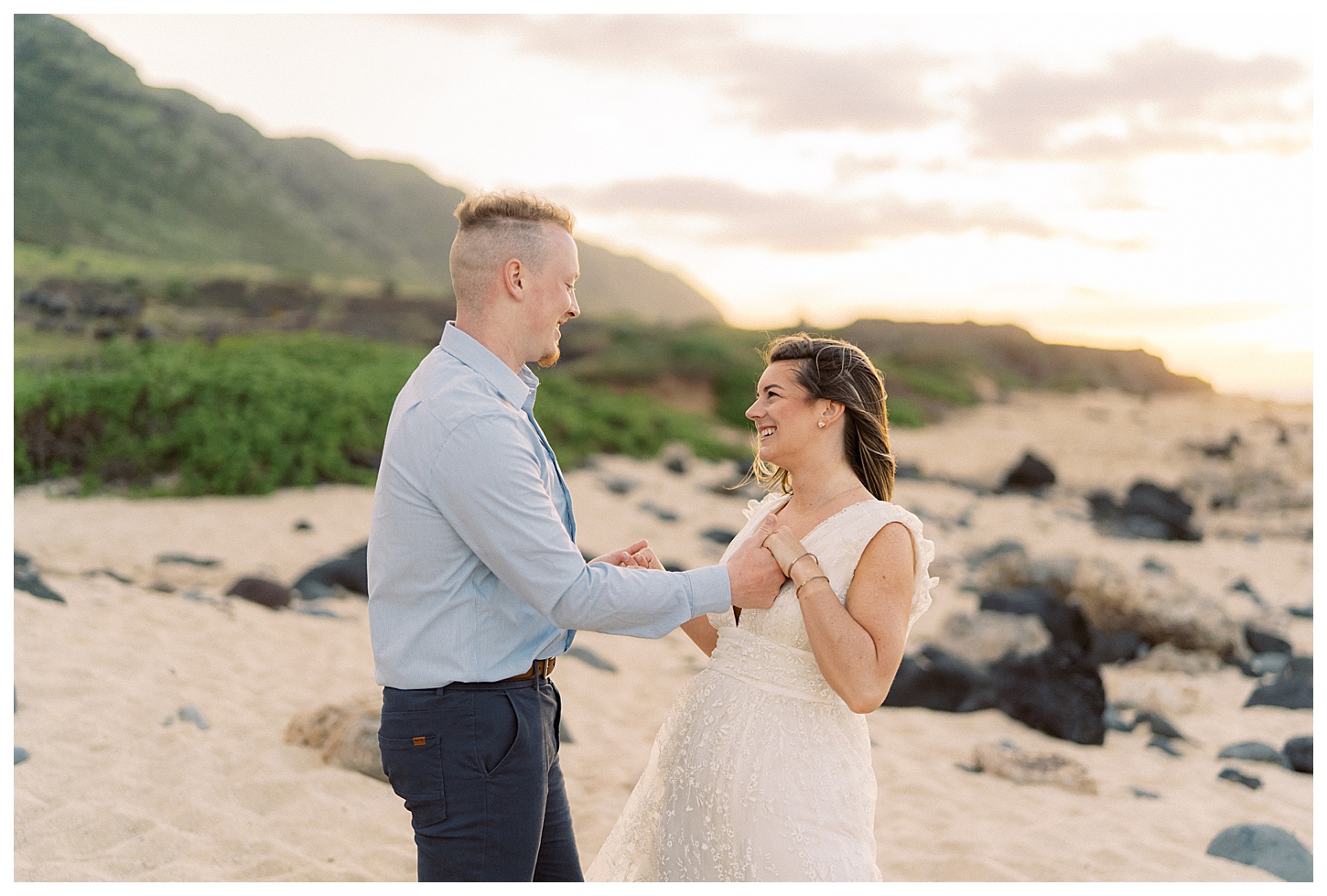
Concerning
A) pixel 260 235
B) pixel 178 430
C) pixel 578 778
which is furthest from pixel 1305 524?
pixel 260 235

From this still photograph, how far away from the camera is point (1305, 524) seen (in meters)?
16.6

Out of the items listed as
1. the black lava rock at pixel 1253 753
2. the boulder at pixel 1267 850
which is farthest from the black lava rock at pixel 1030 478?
the boulder at pixel 1267 850

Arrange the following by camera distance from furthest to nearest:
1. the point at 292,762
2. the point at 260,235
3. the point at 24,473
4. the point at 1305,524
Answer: the point at 260,235 → the point at 1305,524 → the point at 24,473 → the point at 292,762

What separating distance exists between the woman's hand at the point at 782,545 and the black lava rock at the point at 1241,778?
516cm

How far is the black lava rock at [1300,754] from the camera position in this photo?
6.54m

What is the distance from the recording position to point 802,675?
2.94 m

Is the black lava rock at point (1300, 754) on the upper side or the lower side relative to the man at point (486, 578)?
lower

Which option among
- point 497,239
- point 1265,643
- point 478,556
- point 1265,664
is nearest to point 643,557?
point 478,556

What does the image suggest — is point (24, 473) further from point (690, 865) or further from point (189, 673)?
point (690, 865)

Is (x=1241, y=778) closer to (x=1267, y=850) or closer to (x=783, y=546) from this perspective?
(x=1267, y=850)

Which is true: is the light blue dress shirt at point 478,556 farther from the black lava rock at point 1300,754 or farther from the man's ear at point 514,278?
the black lava rock at point 1300,754

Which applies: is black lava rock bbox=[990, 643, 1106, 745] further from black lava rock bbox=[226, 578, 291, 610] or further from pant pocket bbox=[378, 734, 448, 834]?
black lava rock bbox=[226, 578, 291, 610]

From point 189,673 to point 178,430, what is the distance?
7572 millimetres

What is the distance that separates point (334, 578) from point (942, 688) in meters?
5.67
